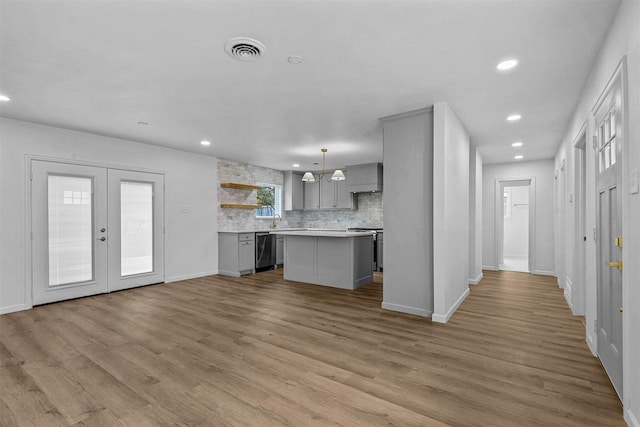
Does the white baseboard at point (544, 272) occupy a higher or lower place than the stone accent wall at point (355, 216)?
lower

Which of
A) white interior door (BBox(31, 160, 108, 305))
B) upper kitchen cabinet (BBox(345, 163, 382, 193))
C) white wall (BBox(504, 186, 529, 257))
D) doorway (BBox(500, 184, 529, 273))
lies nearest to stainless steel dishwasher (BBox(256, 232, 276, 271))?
upper kitchen cabinet (BBox(345, 163, 382, 193))

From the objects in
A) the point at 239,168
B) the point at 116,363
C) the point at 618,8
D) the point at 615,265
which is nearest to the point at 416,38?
the point at 618,8

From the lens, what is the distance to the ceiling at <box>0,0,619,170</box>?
2.05 meters

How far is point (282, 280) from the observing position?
618 cm

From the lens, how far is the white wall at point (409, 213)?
3.82 metres

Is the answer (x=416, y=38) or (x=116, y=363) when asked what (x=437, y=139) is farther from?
(x=116, y=363)

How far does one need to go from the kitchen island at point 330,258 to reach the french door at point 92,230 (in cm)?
256

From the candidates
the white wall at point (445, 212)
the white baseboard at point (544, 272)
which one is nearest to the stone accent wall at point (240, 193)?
the white wall at point (445, 212)

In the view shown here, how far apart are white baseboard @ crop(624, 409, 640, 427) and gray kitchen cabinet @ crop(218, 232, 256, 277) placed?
597cm

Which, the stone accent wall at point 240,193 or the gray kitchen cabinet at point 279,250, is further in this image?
the gray kitchen cabinet at point 279,250

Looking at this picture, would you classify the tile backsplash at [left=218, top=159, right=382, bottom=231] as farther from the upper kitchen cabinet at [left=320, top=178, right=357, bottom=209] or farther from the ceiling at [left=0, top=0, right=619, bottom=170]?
the ceiling at [left=0, top=0, right=619, bottom=170]

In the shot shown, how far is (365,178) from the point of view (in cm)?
780

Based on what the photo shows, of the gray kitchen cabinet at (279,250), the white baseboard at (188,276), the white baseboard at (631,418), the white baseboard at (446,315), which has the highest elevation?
the gray kitchen cabinet at (279,250)

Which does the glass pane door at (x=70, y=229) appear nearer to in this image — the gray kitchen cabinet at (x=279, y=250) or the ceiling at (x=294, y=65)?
the ceiling at (x=294, y=65)
